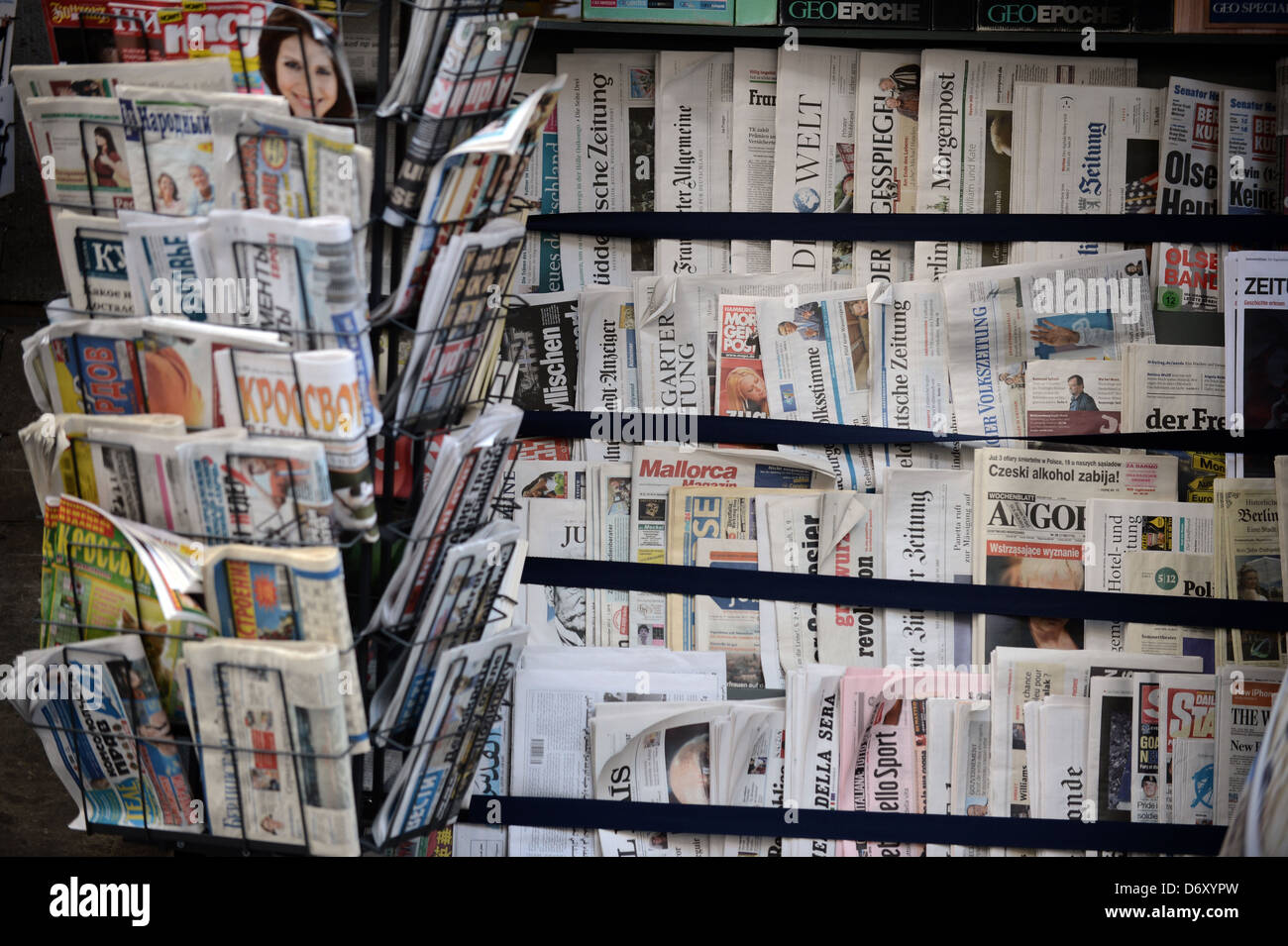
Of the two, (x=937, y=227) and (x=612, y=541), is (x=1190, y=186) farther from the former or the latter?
(x=612, y=541)

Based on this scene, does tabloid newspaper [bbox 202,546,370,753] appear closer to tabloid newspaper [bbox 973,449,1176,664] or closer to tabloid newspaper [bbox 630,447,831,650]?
tabloid newspaper [bbox 630,447,831,650]

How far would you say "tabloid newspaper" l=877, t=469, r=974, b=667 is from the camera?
206cm

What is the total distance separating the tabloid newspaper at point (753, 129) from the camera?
2041 mm

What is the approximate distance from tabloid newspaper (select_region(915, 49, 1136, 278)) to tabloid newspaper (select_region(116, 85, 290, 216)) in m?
1.15

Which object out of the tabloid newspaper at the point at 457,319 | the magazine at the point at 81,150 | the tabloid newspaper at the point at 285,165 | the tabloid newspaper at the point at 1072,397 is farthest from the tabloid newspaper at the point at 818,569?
the magazine at the point at 81,150

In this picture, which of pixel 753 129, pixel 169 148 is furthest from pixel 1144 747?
pixel 169 148

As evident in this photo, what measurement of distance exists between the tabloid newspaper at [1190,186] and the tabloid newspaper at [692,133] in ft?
2.42

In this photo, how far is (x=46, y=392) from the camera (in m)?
1.48

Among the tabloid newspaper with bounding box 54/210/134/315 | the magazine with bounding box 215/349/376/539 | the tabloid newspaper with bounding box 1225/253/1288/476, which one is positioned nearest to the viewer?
the magazine with bounding box 215/349/376/539

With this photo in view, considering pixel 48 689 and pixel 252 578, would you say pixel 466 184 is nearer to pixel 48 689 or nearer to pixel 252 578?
pixel 252 578

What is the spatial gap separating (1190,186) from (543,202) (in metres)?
1.10

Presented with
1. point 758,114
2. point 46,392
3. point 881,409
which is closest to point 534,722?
point 881,409

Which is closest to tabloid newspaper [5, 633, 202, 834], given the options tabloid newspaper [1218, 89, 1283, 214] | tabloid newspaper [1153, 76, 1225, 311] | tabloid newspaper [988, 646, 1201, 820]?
tabloid newspaper [988, 646, 1201, 820]
